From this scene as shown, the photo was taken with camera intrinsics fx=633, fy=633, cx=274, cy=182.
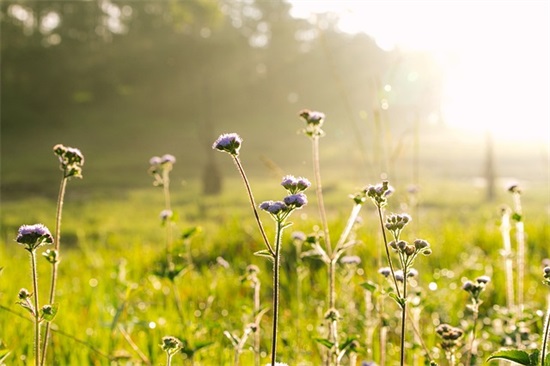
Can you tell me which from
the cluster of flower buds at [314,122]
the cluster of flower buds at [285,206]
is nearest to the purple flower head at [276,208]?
the cluster of flower buds at [285,206]

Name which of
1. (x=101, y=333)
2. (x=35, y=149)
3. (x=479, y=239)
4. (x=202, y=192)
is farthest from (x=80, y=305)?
(x=35, y=149)

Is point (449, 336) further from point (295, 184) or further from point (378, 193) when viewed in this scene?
point (295, 184)

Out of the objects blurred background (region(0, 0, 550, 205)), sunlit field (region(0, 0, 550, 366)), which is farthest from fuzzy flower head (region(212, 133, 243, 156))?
blurred background (region(0, 0, 550, 205))

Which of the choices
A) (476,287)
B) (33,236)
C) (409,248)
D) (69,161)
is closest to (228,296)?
(69,161)

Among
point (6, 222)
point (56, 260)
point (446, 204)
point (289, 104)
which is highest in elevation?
point (289, 104)

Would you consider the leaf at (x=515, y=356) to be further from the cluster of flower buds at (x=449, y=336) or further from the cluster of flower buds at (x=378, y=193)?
the cluster of flower buds at (x=378, y=193)

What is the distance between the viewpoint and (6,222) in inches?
597

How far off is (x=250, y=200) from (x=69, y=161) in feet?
2.76

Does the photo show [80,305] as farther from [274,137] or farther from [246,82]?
[246,82]

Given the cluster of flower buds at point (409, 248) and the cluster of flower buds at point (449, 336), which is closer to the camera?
the cluster of flower buds at point (409, 248)

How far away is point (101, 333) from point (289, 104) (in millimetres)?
47209

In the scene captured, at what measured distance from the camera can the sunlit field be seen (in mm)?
2791

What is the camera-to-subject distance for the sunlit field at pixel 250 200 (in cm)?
279

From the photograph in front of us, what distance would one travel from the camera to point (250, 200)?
6.41 ft
